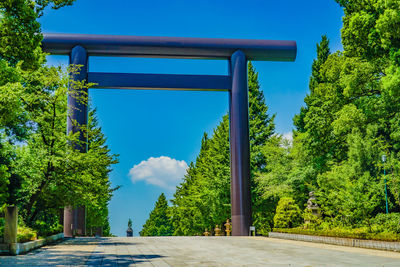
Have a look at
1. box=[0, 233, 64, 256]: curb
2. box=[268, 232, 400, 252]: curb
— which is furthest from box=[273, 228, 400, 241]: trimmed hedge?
box=[0, 233, 64, 256]: curb

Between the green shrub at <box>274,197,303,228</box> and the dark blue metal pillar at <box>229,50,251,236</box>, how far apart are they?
2.17 metres

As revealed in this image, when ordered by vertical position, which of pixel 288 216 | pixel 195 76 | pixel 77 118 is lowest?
pixel 288 216

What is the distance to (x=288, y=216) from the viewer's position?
22.4 m

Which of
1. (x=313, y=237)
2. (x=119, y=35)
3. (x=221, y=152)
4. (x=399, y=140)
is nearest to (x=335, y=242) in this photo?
(x=313, y=237)

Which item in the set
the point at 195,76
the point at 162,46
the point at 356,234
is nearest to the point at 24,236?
the point at 356,234

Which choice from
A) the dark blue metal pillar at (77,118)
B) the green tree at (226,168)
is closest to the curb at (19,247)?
the dark blue metal pillar at (77,118)

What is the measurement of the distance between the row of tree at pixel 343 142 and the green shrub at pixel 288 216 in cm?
59

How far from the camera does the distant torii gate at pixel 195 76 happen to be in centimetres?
2445

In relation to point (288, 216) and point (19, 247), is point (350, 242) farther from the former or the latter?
point (19, 247)

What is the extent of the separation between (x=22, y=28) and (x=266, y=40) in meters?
17.1

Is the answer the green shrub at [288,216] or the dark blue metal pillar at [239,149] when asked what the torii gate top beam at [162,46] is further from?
the green shrub at [288,216]

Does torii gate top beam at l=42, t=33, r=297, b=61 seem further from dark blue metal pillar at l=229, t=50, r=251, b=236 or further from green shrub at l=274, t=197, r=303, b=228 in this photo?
green shrub at l=274, t=197, r=303, b=228

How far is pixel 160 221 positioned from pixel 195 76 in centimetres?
5219

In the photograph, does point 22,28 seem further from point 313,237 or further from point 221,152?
point 221,152
